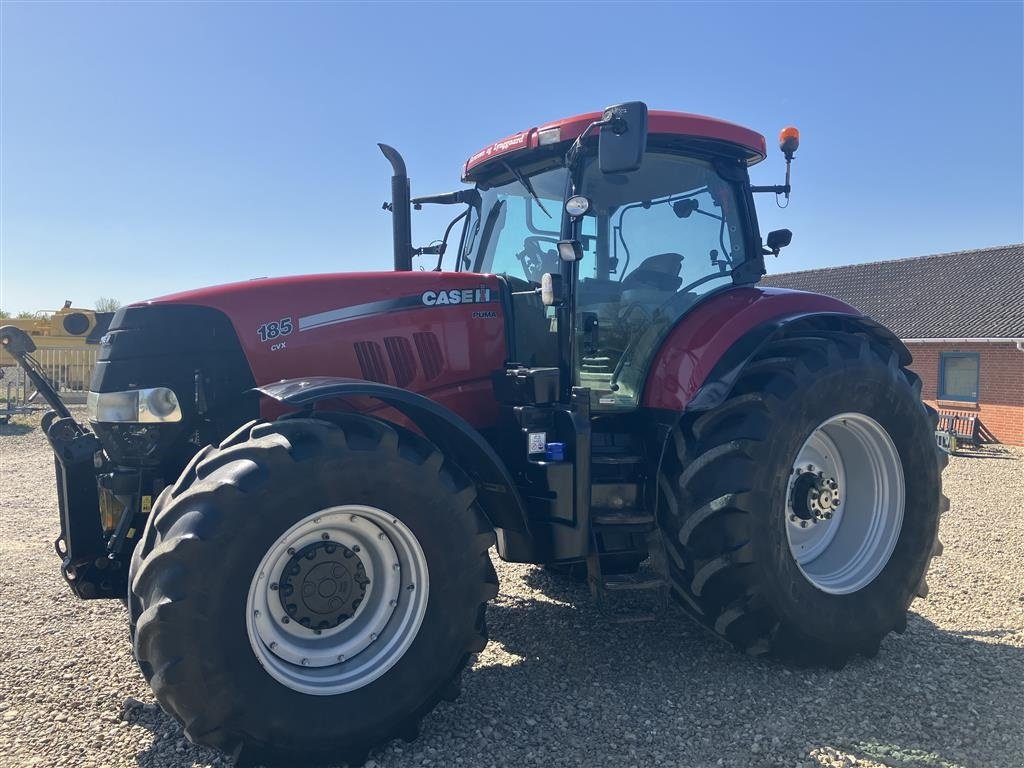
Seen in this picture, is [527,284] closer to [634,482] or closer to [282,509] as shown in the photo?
[634,482]

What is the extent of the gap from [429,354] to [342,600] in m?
1.39

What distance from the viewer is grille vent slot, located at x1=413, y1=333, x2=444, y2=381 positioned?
399 cm

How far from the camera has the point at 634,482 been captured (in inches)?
160

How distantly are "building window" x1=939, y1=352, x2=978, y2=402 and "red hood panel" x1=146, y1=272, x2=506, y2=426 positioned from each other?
19.5 m

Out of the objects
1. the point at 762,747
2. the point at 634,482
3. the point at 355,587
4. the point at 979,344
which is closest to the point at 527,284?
the point at 634,482

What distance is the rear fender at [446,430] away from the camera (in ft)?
10.2

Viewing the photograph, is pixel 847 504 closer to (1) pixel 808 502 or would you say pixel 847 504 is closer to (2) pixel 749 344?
(1) pixel 808 502

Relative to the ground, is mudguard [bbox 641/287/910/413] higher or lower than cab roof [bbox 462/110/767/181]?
lower

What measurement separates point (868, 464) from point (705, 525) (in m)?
1.41

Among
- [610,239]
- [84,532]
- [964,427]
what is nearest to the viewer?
[84,532]

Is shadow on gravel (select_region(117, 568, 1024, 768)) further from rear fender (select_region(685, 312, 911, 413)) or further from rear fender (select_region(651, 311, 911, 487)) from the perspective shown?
rear fender (select_region(685, 312, 911, 413))

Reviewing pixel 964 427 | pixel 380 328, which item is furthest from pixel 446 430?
pixel 964 427

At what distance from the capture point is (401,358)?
12.9 feet

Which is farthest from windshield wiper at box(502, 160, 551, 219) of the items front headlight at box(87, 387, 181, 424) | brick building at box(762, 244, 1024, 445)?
brick building at box(762, 244, 1024, 445)
